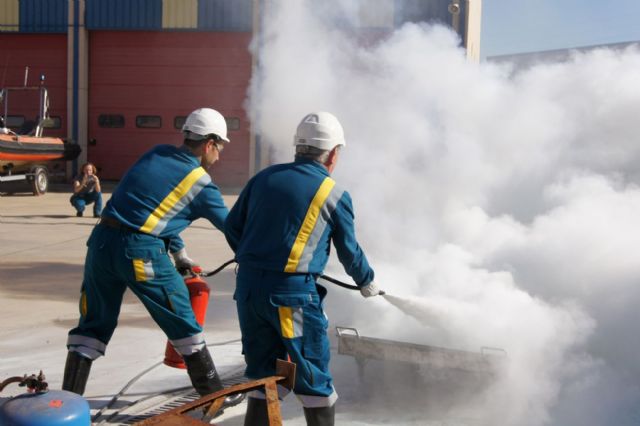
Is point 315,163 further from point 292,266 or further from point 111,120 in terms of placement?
point 111,120

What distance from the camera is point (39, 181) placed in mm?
18047

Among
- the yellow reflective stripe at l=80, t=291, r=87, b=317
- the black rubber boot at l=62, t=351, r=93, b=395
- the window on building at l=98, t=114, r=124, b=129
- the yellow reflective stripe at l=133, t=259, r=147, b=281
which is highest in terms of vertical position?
the window on building at l=98, t=114, r=124, b=129

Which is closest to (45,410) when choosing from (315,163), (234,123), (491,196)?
(315,163)

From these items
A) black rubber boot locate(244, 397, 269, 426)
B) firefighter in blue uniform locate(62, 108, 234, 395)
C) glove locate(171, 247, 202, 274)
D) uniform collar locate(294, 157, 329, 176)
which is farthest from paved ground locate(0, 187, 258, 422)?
uniform collar locate(294, 157, 329, 176)

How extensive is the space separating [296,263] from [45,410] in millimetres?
1192

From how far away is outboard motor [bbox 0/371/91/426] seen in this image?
8.12 ft

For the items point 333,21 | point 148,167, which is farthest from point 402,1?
point 148,167

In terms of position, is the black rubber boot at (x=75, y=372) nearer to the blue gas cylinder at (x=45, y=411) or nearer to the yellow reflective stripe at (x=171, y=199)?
the yellow reflective stripe at (x=171, y=199)

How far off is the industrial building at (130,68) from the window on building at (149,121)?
0.03 m

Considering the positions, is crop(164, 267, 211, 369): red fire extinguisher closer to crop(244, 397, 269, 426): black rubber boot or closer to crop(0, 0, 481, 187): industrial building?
crop(244, 397, 269, 426): black rubber boot

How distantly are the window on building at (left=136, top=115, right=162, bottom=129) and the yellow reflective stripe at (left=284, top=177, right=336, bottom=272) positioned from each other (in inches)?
714

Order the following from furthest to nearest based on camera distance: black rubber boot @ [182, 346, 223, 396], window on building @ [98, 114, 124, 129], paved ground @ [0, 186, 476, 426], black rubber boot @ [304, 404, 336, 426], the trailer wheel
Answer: window on building @ [98, 114, 124, 129] < the trailer wheel < paved ground @ [0, 186, 476, 426] < black rubber boot @ [182, 346, 223, 396] < black rubber boot @ [304, 404, 336, 426]

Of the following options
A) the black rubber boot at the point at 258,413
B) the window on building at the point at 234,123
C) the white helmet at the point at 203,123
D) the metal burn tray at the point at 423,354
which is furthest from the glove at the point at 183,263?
the window on building at the point at 234,123

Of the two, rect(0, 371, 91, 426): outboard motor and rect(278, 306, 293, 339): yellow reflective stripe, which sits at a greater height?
rect(278, 306, 293, 339): yellow reflective stripe
